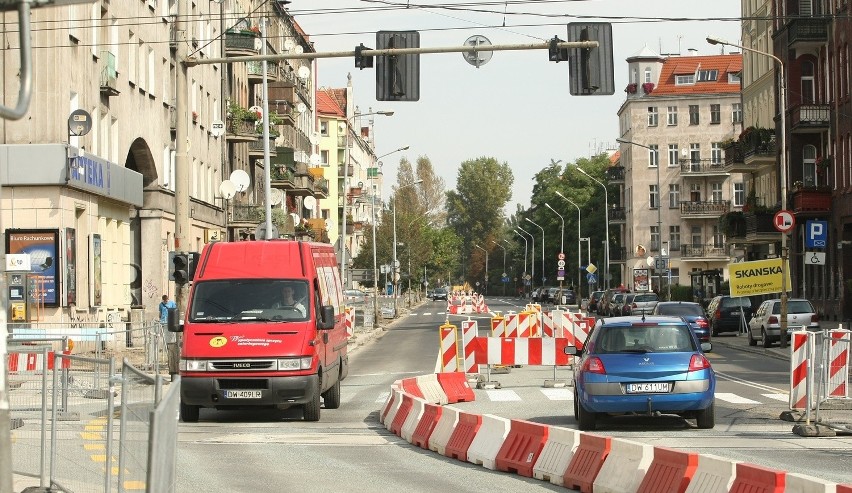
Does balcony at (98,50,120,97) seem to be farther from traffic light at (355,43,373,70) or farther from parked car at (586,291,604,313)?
parked car at (586,291,604,313)

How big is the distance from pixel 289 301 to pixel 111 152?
22.8 metres

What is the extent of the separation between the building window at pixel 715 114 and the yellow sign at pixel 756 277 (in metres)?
69.8

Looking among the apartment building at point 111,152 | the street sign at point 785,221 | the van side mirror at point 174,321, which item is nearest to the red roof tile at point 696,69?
the apartment building at point 111,152

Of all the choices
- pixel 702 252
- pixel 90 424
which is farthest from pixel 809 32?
pixel 90 424

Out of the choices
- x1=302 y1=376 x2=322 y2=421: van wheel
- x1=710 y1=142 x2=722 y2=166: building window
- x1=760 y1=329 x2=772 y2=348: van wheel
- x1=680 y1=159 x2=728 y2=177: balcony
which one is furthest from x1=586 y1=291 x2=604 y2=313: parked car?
x1=302 y1=376 x2=322 y2=421: van wheel

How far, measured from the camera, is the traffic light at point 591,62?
23203 mm

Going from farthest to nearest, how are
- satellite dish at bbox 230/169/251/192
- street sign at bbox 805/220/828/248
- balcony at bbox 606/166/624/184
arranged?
1. balcony at bbox 606/166/624/184
2. satellite dish at bbox 230/169/251/192
3. street sign at bbox 805/220/828/248

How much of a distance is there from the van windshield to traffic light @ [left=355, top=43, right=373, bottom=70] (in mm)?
4661

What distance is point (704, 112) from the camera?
11525cm

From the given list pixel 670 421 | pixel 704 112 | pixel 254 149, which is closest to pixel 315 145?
pixel 704 112

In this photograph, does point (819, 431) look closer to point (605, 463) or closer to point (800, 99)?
point (605, 463)

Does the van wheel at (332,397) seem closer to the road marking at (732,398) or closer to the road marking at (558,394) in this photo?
the road marking at (558,394)

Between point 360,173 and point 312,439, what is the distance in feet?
457

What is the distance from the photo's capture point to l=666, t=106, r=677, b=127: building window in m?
115
